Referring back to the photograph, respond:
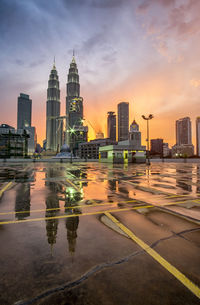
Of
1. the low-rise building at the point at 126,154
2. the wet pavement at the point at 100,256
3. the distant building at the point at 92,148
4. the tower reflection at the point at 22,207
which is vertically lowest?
the tower reflection at the point at 22,207

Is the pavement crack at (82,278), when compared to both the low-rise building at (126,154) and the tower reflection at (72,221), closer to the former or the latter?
the tower reflection at (72,221)

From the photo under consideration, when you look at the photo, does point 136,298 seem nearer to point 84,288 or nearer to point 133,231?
point 84,288

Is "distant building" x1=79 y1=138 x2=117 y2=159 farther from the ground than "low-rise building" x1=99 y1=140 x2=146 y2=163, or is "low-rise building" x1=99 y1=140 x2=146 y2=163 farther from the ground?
"distant building" x1=79 y1=138 x2=117 y2=159

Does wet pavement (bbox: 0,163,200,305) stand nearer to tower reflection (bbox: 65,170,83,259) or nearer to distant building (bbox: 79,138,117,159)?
tower reflection (bbox: 65,170,83,259)

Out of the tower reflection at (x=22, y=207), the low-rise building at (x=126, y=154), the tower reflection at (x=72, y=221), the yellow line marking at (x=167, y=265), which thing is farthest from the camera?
the low-rise building at (x=126, y=154)

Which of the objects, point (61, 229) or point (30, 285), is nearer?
point (30, 285)

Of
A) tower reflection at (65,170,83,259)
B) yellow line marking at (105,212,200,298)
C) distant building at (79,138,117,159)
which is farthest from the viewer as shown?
distant building at (79,138,117,159)

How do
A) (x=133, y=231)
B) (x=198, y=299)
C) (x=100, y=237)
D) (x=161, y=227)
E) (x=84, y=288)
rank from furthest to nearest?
(x=161, y=227)
(x=133, y=231)
(x=100, y=237)
(x=84, y=288)
(x=198, y=299)

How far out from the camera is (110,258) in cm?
271

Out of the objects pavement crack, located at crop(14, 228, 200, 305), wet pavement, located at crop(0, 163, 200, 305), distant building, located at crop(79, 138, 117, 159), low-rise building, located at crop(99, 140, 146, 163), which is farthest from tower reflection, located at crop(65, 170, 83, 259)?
distant building, located at crop(79, 138, 117, 159)

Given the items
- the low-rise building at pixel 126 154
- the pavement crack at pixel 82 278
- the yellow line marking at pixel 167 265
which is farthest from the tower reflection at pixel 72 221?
the low-rise building at pixel 126 154

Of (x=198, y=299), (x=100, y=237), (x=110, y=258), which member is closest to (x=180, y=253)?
(x=198, y=299)

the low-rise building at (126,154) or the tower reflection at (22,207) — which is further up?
the low-rise building at (126,154)

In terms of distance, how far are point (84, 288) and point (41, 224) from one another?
2.53 meters
